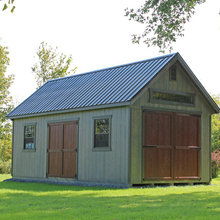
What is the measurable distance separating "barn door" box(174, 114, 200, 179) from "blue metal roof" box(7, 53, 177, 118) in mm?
2313

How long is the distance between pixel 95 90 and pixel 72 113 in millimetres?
1422

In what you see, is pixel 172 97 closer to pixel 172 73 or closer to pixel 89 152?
pixel 172 73

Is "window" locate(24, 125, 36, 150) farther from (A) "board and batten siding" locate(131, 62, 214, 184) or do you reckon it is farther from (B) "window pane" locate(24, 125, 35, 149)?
(A) "board and batten siding" locate(131, 62, 214, 184)

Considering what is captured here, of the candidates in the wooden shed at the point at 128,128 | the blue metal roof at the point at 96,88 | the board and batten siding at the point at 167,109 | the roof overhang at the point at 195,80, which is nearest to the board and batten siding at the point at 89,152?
the wooden shed at the point at 128,128

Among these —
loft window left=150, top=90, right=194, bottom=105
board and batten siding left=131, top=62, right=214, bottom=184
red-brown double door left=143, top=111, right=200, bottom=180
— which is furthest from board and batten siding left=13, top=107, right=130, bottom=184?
loft window left=150, top=90, right=194, bottom=105

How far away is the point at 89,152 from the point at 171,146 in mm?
3353

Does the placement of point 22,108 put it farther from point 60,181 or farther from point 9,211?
point 9,211

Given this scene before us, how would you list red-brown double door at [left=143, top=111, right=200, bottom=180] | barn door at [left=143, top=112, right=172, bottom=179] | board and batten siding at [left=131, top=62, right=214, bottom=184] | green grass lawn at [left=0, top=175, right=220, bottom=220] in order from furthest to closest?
1. red-brown double door at [left=143, top=111, right=200, bottom=180]
2. barn door at [left=143, top=112, right=172, bottom=179]
3. board and batten siding at [left=131, top=62, right=214, bottom=184]
4. green grass lawn at [left=0, top=175, right=220, bottom=220]

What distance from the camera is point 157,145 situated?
1869 centimetres

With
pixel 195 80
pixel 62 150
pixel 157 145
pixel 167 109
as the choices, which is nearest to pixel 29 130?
pixel 62 150

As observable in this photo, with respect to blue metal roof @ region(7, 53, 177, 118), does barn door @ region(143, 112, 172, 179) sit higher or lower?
lower

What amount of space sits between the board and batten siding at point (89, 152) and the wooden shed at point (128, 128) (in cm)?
4

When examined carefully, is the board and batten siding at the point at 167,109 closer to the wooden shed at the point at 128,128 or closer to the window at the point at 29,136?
the wooden shed at the point at 128,128

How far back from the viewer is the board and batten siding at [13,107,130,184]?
17.9m
